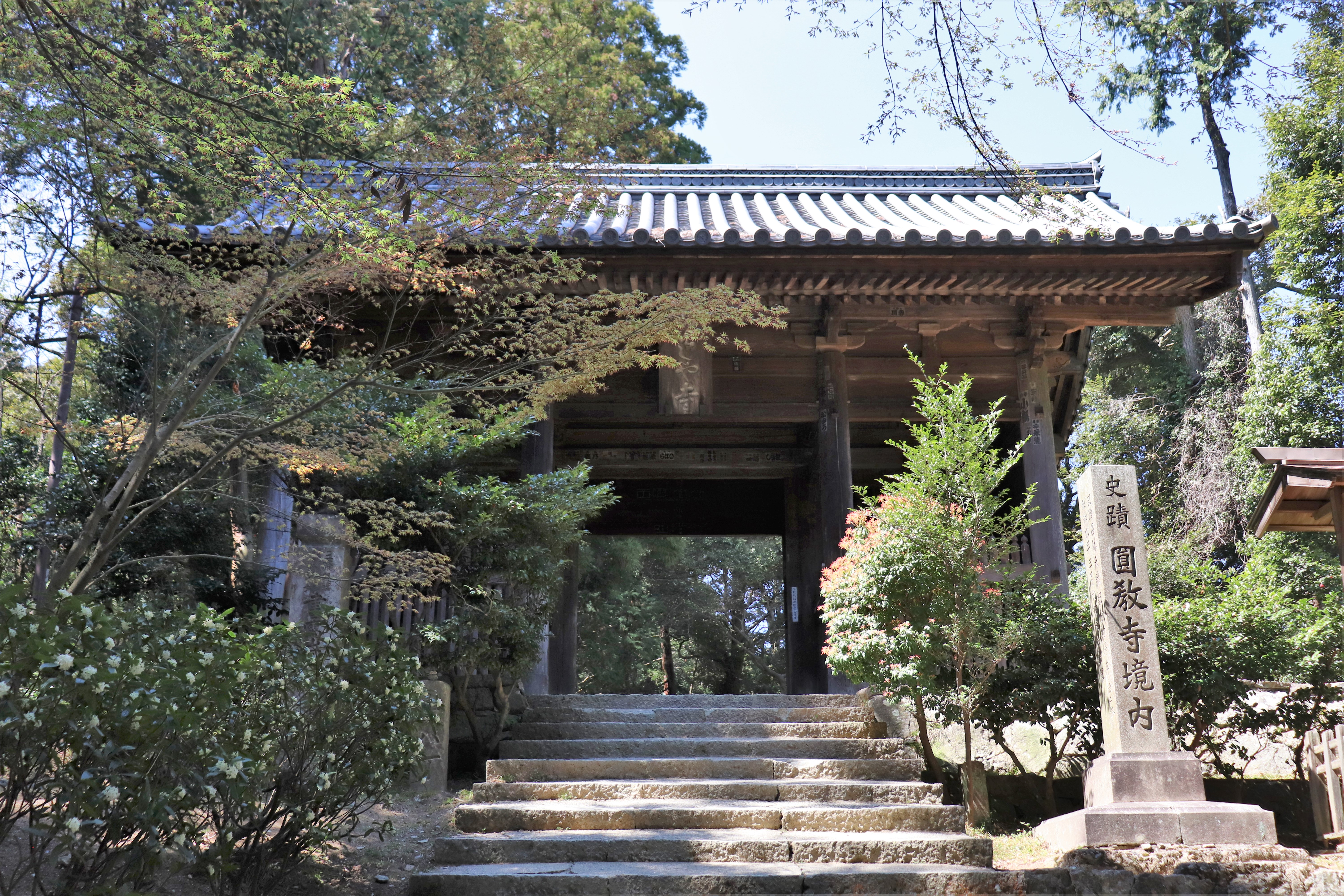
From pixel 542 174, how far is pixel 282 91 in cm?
129

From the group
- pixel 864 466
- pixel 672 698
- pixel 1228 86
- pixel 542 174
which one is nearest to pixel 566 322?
pixel 542 174

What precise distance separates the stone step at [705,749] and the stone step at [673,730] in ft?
0.51

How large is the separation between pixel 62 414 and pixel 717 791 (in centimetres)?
637

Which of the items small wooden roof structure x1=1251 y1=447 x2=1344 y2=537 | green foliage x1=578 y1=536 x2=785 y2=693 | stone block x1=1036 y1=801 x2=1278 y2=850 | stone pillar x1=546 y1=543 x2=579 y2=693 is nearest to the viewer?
stone block x1=1036 y1=801 x2=1278 y2=850

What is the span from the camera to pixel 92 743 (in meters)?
3.03

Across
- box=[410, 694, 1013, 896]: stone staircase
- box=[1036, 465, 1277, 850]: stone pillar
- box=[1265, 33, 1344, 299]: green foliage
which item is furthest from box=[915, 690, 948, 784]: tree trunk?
box=[1265, 33, 1344, 299]: green foliage

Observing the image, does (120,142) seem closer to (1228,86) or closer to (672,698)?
(672,698)

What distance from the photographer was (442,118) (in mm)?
5020

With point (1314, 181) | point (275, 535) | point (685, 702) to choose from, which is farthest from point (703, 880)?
point (1314, 181)

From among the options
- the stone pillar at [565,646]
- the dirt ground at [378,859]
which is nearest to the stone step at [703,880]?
the dirt ground at [378,859]

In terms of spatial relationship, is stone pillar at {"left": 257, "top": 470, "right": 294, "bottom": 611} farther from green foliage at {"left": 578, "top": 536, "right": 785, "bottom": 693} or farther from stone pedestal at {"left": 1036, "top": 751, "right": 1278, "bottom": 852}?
green foliage at {"left": 578, "top": 536, "right": 785, "bottom": 693}

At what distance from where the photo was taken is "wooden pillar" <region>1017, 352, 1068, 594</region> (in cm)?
832

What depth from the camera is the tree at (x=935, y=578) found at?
607 cm

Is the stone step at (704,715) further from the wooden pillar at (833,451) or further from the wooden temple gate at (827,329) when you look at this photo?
the wooden pillar at (833,451)
